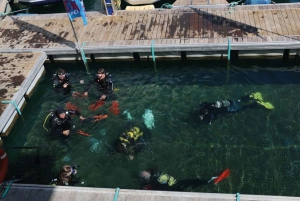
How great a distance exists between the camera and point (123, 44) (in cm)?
1377

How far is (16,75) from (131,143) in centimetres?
606

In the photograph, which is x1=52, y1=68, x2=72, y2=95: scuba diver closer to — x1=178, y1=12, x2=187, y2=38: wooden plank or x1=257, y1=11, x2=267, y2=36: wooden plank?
x1=178, y1=12, x2=187, y2=38: wooden plank

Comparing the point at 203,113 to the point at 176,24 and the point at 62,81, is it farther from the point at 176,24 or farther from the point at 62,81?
the point at 62,81

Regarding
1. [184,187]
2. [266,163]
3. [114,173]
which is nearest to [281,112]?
[266,163]

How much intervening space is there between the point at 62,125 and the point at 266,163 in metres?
6.74

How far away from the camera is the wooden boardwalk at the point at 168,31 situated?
517 inches

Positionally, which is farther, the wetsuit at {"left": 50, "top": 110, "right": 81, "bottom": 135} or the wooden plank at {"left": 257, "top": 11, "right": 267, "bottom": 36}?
the wooden plank at {"left": 257, "top": 11, "right": 267, "bottom": 36}

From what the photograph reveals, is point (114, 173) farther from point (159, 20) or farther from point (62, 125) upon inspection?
point (159, 20)

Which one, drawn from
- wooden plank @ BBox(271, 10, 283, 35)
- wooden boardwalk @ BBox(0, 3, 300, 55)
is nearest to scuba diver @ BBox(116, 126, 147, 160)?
wooden boardwalk @ BBox(0, 3, 300, 55)

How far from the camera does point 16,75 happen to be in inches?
523

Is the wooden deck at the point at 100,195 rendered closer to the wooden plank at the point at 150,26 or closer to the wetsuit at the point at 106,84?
the wetsuit at the point at 106,84

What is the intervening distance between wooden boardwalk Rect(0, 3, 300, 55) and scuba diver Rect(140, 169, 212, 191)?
5.77 metres

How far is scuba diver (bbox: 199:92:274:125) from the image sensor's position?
11.3 metres

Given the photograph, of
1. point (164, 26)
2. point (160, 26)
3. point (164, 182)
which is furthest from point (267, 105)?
point (160, 26)
